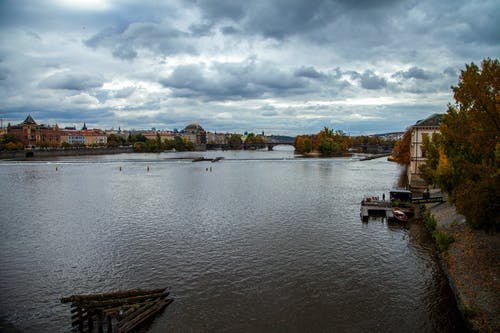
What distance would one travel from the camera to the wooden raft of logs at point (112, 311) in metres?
16.3

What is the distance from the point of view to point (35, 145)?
7357 inches

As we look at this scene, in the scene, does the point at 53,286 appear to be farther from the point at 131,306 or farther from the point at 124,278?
the point at 131,306

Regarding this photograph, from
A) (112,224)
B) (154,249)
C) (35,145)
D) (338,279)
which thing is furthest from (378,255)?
(35,145)

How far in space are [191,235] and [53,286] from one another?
38.5 feet

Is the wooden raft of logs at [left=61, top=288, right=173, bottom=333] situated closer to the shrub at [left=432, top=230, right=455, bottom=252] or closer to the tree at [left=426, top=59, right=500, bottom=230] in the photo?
the tree at [left=426, top=59, right=500, bottom=230]

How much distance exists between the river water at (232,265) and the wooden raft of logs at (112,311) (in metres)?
0.85

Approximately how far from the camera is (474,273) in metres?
20.3

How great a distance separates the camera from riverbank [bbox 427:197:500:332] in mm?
16259

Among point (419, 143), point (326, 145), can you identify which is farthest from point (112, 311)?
point (326, 145)

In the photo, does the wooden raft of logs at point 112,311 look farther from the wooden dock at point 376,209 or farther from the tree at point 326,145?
the tree at point 326,145

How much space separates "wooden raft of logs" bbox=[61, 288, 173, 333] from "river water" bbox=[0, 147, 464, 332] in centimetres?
85

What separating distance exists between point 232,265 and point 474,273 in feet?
45.1

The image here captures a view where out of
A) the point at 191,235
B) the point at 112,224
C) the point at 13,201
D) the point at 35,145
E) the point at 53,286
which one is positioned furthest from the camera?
the point at 35,145

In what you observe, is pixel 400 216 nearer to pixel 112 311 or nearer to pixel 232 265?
pixel 232 265
